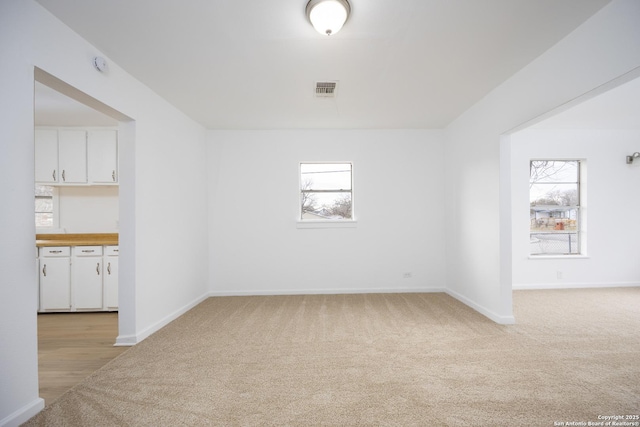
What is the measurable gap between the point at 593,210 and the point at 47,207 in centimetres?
917

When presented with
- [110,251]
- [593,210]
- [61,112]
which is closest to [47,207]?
[110,251]

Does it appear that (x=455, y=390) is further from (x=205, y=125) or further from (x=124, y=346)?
(x=205, y=125)

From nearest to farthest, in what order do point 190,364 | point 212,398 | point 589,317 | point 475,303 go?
point 212,398, point 190,364, point 589,317, point 475,303

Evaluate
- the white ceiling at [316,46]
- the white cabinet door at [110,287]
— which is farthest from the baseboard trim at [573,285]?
the white cabinet door at [110,287]

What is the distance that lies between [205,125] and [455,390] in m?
4.73

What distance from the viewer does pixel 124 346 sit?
118 inches

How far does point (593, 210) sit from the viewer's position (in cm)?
524

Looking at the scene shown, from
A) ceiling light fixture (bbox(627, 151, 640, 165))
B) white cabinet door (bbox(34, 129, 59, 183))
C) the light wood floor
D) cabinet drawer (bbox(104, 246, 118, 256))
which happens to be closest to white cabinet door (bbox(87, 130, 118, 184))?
white cabinet door (bbox(34, 129, 59, 183))

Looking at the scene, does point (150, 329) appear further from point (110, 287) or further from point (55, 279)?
point (55, 279)

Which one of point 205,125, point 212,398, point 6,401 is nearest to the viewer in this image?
point 6,401

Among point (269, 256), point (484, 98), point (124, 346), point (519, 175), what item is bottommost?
point (124, 346)

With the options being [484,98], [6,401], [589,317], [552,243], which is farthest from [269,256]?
[552,243]

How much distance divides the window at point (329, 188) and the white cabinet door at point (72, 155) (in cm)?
330

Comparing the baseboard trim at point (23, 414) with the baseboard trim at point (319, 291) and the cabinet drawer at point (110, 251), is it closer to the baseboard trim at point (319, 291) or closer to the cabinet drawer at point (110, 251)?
the cabinet drawer at point (110, 251)
